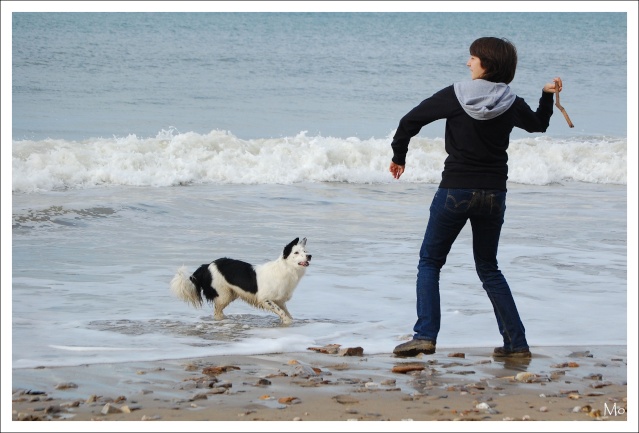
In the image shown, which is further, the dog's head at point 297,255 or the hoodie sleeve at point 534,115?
the dog's head at point 297,255

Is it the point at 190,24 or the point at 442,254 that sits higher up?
the point at 190,24

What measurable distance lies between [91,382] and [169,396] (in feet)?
1.63

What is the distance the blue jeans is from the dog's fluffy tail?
2.04m

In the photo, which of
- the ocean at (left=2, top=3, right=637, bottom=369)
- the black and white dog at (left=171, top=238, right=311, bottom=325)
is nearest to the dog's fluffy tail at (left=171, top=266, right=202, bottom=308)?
the black and white dog at (left=171, top=238, right=311, bottom=325)

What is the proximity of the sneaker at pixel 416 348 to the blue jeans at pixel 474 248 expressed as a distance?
3 centimetres

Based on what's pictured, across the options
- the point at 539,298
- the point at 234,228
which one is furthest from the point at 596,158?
the point at 539,298

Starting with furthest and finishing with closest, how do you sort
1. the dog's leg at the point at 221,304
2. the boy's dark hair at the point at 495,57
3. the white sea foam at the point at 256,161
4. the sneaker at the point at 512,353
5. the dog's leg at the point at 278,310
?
the white sea foam at the point at 256,161, the dog's leg at the point at 221,304, the dog's leg at the point at 278,310, the sneaker at the point at 512,353, the boy's dark hair at the point at 495,57

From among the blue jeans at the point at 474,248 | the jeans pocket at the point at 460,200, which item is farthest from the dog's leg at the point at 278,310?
the jeans pocket at the point at 460,200

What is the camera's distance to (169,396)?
4.36 m

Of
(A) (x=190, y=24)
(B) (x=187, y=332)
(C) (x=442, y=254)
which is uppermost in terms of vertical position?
(A) (x=190, y=24)

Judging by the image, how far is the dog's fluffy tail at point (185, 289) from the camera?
671 cm

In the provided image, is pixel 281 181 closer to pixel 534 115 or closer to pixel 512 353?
pixel 512 353

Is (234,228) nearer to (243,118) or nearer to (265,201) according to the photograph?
(265,201)

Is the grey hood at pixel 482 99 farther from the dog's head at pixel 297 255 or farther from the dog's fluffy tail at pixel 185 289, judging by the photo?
the dog's fluffy tail at pixel 185 289
